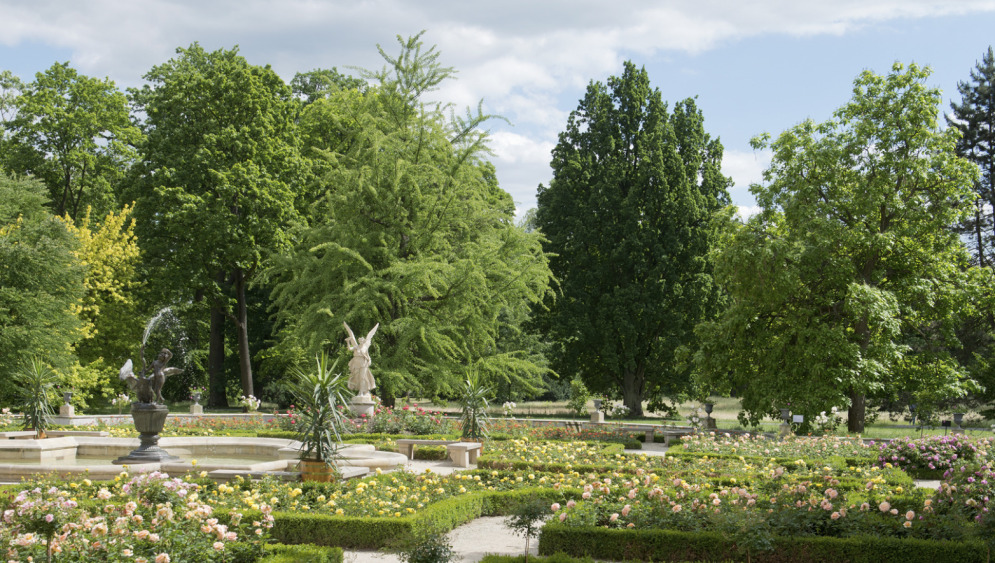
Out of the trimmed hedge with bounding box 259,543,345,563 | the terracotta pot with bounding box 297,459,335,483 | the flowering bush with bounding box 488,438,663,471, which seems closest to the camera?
the trimmed hedge with bounding box 259,543,345,563

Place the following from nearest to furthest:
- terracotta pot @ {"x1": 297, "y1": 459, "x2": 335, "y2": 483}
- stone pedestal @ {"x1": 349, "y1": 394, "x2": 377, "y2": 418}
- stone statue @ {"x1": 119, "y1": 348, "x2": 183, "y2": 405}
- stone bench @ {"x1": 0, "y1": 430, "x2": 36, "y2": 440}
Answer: terracotta pot @ {"x1": 297, "y1": 459, "x2": 335, "y2": 483} < stone statue @ {"x1": 119, "y1": 348, "x2": 183, "y2": 405} < stone bench @ {"x1": 0, "y1": 430, "x2": 36, "y2": 440} < stone pedestal @ {"x1": 349, "y1": 394, "x2": 377, "y2": 418}

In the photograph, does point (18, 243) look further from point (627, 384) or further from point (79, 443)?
point (627, 384)

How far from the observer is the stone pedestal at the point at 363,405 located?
63.4ft

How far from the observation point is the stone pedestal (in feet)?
63.4

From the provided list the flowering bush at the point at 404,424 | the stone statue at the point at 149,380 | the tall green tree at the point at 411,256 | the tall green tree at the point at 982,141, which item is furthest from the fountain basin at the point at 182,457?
the tall green tree at the point at 982,141

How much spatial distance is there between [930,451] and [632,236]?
15.2 metres

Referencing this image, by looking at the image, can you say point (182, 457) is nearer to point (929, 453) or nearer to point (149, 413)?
point (149, 413)

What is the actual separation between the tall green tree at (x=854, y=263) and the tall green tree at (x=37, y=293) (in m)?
17.3

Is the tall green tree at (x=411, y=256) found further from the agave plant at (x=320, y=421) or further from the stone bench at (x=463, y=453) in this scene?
the agave plant at (x=320, y=421)

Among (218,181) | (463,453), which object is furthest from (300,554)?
(218,181)

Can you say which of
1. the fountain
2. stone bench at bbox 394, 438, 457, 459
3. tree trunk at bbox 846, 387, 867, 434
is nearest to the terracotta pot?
the fountain

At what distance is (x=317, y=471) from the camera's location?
33.6 feet

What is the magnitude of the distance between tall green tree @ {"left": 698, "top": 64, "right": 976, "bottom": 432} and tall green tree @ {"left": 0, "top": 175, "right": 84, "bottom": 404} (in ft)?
56.9

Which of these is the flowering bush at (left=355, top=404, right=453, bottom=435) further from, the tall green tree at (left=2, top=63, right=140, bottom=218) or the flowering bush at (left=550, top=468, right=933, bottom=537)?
the tall green tree at (left=2, top=63, right=140, bottom=218)
